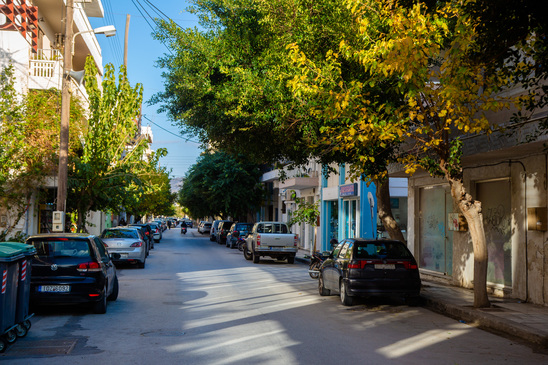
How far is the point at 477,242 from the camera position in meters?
11.8

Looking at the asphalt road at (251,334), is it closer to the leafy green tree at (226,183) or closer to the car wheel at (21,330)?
the car wheel at (21,330)

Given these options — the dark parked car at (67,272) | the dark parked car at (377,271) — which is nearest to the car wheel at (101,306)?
the dark parked car at (67,272)

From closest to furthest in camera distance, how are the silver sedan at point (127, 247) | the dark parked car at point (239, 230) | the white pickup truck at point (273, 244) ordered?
1. the silver sedan at point (127, 247)
2. the white pickup truck at point (273, 244)
3. the dark parked car at point (239, 230)

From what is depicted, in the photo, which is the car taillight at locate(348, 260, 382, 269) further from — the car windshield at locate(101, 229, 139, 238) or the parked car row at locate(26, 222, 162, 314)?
the car windshield at locate(101, 229, 139, 238)

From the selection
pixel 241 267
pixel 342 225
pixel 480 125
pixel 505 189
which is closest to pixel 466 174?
pixel 505 189

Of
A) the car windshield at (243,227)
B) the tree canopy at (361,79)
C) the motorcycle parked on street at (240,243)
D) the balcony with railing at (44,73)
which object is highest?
the balcony with railing at (44,73)

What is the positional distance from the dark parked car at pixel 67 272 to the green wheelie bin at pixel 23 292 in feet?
5.33

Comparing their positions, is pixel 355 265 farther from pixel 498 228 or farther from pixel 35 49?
pixel 35 49

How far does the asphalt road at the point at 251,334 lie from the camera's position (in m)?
7.41

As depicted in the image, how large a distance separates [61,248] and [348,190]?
64.7 feet

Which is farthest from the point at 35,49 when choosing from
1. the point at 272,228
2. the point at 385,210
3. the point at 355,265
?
the point at 355,265

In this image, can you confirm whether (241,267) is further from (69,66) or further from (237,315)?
(237,315)

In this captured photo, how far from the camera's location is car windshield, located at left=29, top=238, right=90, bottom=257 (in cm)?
1064

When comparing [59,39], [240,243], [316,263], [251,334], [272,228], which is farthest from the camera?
[240,243]
